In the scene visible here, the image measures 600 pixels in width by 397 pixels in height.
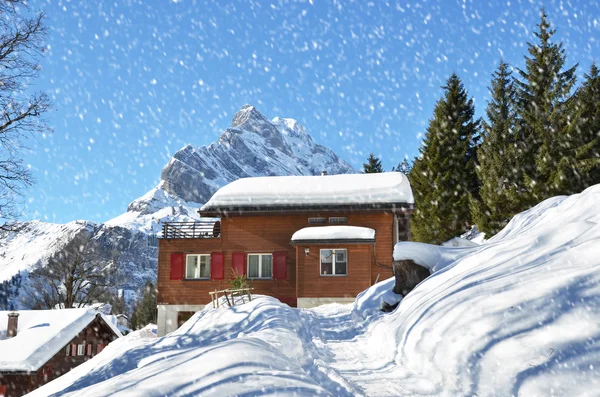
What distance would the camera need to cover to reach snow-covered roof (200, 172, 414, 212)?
79.1 ft

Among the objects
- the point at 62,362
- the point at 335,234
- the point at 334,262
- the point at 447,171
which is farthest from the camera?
the point at 447,171

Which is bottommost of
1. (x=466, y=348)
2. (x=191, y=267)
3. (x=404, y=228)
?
(x=466, y=348)

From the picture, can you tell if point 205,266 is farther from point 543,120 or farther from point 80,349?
point 543,120

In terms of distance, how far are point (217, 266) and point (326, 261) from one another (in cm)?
556

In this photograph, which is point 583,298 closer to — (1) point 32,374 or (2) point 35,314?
(1) point 32,374

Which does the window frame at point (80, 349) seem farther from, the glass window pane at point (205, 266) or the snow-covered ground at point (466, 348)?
the snow-covered ground at point (466, 348)

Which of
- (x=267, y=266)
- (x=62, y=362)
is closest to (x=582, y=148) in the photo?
(x=267, y=266)

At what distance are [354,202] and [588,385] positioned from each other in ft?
64.9

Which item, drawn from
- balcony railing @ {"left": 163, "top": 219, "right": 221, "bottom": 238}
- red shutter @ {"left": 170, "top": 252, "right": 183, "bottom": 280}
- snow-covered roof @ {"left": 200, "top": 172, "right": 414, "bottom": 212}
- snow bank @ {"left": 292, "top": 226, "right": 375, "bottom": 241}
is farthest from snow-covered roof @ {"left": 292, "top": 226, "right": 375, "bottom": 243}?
red shutter @ {"left": 170, "top": 252, "right": 183, "bottom": 280}

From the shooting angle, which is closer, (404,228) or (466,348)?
(466,348)

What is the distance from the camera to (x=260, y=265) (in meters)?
24.6

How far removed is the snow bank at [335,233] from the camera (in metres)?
22.1

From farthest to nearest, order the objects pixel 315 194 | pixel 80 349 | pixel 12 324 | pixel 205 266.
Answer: pixel 80 349 < pixel 12 324 < pixel 205 266 < pixel 315 194

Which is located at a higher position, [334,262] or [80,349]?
[334,262]
